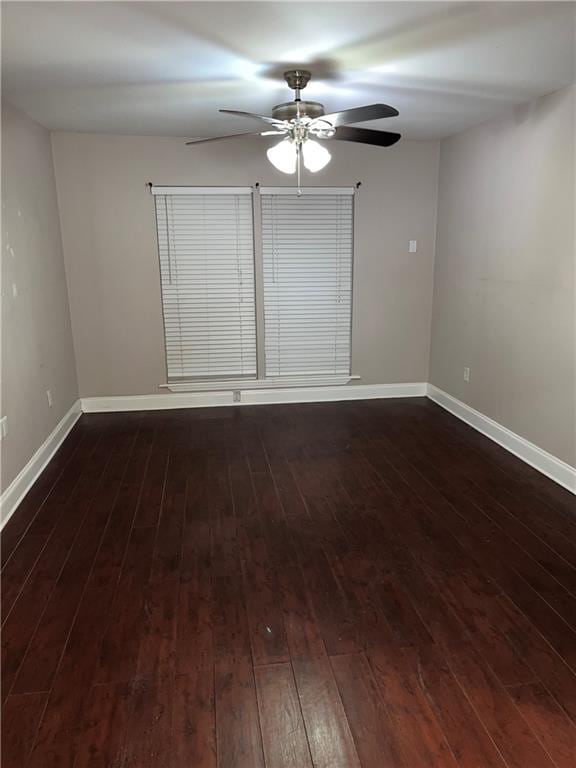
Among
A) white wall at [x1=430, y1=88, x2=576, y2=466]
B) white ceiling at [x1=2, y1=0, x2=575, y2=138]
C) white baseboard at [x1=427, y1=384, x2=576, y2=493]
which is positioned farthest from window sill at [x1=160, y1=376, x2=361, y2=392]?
white ceiling at [x1=2, y1=0, x2=575, y2=138]

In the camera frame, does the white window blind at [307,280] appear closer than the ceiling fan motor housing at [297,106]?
No

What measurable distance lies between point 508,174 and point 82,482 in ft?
12.1

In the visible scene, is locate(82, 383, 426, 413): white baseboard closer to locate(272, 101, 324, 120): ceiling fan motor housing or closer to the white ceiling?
the white ceiling

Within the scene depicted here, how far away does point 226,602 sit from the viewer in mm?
2277

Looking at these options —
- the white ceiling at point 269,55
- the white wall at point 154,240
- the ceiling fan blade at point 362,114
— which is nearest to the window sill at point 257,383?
the white wall at point 154,240

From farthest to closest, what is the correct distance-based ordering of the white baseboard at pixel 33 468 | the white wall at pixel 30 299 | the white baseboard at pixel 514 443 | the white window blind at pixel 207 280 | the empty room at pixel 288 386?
the white window blind at pixel 207 280
the white baseboard at pixel 514 443
the white wall at pixel 30 299
the white baseboard at pixel 33 468
the empty room at pixel 288 386

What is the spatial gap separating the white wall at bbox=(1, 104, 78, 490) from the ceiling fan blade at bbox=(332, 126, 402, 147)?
2100 mm

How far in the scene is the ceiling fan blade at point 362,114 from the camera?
8.00 ft

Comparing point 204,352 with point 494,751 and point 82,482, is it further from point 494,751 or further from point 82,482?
point 494,751

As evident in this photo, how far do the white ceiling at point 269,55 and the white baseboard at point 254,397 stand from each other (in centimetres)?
237

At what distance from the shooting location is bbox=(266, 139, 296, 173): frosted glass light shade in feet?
9.52

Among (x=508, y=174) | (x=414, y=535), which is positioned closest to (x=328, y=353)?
(x=508, y=174)

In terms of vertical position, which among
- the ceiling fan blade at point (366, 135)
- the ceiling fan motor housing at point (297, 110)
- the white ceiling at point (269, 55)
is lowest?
the ceiling fan blade at point (366, 135)

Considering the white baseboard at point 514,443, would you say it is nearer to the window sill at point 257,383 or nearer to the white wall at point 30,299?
the window sill at point 257,383
